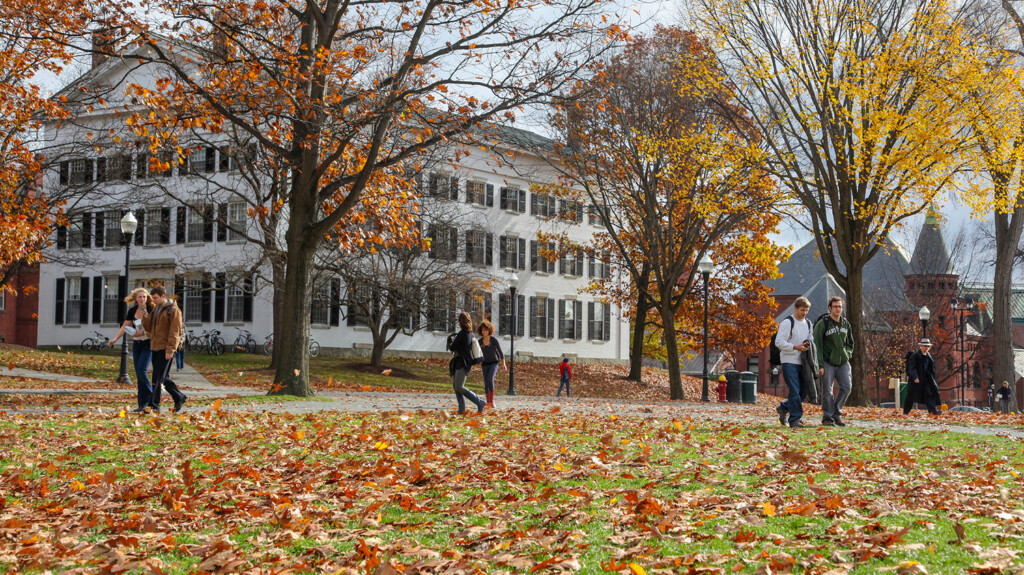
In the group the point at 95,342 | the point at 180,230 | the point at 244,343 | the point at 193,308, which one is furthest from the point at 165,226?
the point at 95,342

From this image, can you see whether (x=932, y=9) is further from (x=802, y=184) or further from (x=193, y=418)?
(x=193, y=418)

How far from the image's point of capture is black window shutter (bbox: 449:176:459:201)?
116 ft

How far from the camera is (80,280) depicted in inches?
1779

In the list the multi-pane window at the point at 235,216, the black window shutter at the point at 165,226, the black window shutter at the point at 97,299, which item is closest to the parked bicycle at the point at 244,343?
the multi-pane window at the point at 235,216

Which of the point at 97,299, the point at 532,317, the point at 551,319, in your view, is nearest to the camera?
the point at 97,299

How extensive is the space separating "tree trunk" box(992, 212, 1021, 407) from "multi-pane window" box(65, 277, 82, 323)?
123 feet

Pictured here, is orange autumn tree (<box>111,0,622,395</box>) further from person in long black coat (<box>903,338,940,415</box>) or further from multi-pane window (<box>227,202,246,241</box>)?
multi-pane window (<box>227,202,246,241</box>)

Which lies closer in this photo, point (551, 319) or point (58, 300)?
point (58, 300)

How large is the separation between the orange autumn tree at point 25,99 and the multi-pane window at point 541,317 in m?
25.3

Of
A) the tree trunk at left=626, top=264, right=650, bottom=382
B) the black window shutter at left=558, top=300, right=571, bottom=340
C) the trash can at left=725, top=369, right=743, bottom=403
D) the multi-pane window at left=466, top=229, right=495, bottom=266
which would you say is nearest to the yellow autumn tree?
the trash can at left=725, top=369, right=743, bottom=403

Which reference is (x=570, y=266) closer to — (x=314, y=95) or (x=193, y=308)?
(x=193, y=308)

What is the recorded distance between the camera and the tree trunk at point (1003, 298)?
26.6m

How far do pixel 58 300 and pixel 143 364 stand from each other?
119 feet

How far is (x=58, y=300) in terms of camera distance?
A: 45.3 metres
